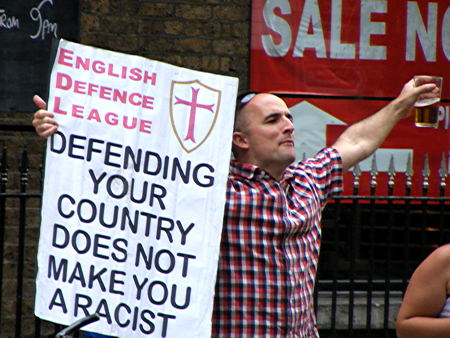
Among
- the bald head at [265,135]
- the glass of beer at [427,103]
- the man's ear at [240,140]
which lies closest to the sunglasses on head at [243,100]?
the bald head at [265,135]

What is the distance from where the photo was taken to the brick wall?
6047mm

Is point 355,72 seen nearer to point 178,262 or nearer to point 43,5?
point 43,5

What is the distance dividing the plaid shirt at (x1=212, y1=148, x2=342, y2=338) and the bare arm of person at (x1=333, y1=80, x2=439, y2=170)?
0.43 metres

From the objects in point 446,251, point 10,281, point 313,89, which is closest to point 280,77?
point 313,89

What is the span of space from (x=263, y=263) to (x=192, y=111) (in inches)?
25.1

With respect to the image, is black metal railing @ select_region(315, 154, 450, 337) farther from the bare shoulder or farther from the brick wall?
the bare shoulder

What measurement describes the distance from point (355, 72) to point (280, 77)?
564 mm

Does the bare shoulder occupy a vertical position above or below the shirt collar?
below

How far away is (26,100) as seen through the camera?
6.12 m

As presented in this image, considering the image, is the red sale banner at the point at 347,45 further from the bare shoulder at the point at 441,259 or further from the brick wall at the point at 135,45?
the bare shoulder at the point at 441,259

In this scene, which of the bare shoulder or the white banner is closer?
the bare shoulder

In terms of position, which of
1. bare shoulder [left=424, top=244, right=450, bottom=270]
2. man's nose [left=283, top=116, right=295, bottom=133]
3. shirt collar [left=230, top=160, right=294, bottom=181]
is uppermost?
man's nose [left=283, top=116, right=295, bottom=133]

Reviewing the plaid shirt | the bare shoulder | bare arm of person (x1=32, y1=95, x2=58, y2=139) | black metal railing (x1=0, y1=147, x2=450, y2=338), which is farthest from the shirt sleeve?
black metal railing (x1=0, y1=147, x2=450, y2=338)

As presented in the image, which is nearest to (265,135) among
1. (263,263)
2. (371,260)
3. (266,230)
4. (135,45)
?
(266,230)
